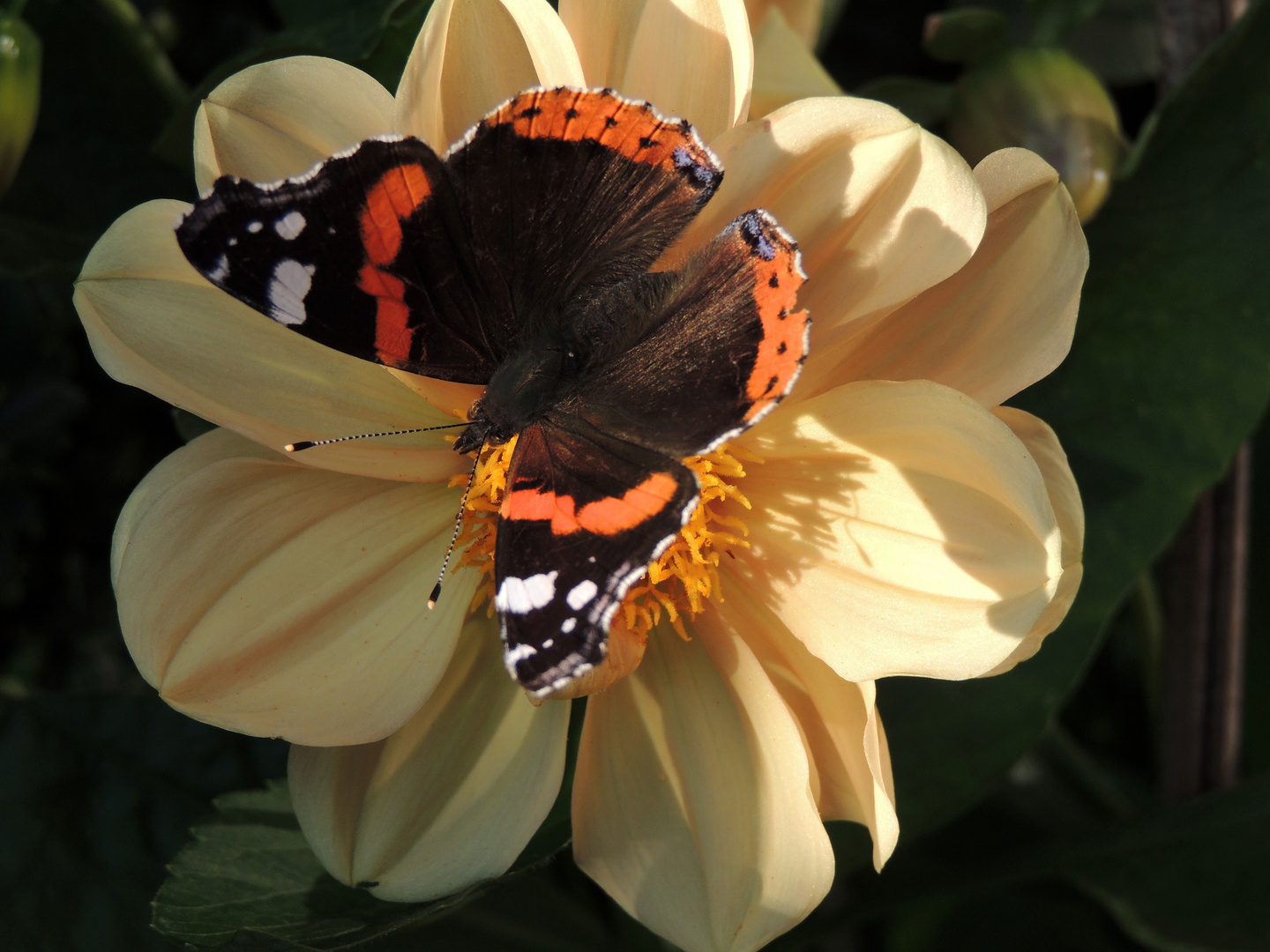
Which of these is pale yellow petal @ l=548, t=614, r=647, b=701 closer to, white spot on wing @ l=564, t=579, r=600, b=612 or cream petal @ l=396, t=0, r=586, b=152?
white spot on wing @ l=564, t=579, r=600, b=612

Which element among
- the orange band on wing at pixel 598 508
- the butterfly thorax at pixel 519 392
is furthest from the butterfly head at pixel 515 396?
the orange band on wing at pixel 598 508

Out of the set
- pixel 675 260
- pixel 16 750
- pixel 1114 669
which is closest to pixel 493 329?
pixel 675 260

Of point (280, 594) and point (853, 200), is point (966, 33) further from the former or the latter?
point (280, 594)

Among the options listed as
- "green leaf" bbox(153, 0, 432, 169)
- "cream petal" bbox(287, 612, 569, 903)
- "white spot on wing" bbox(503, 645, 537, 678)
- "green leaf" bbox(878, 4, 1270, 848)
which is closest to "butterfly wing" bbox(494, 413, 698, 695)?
"white spot on wing" bbox(503, 645, 537, 678)

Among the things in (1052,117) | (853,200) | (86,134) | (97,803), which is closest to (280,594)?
(97,803)

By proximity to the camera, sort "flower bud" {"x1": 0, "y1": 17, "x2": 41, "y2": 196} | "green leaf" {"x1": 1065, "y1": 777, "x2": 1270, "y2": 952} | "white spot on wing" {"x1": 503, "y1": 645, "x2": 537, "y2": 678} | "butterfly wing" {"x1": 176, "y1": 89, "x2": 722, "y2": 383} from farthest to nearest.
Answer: "green leaf" {"x1": 1065, "y1": 777, "x2": 1270, "y2": 952}
"flower bud" {"x1": 0, "y1": 17, "x2": 41, "y2": 196}
"butterfly wing" {"x1": 176, "y1": 89, "x2": 722, "y2": 383}
"white spot on wing" {"x1": 503, "y1": 645, "x2": 537, "y2": 678}

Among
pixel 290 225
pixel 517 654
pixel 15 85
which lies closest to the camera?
pixel 517 654
